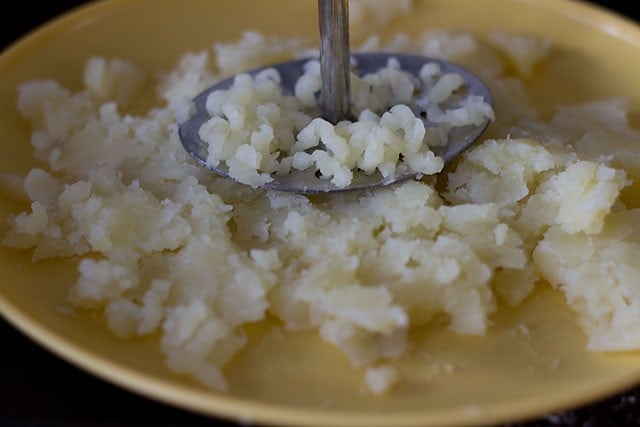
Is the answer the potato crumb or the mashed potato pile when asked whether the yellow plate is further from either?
the mashed potato pile

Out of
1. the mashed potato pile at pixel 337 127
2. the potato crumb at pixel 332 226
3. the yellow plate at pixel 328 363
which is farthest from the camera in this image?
the mashed potato pile at pixel 337 127

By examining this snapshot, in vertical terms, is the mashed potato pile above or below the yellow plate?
above

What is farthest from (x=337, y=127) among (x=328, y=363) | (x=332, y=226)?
(x=328, y=363)

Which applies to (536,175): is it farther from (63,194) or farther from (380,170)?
(63,194)

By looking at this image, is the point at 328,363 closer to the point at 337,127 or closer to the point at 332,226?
the point at 332,226

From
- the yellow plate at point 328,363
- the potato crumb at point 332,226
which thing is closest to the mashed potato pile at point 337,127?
the potato crumb at point 332,226

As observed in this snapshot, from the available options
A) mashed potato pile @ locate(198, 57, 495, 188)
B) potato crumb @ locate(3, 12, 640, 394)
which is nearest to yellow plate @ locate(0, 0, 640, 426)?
potato crumb @ locate(3, 12, 640, 394)

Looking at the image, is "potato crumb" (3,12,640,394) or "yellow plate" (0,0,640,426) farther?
"potato crumb" (3,12,640,394)

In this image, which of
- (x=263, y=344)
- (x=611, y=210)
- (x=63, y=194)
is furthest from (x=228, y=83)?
(x=611, y=210)

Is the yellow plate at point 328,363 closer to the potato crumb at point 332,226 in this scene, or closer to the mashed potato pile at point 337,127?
the potato crumb at point 332,226

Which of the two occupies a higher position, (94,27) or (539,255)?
(94,27)

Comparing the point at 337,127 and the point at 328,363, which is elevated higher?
the point at 337,127
